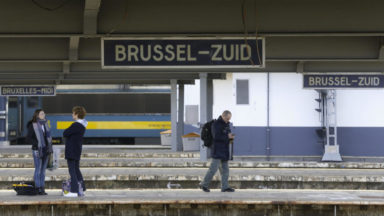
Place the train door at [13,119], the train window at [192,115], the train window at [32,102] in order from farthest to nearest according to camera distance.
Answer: the train window at [32,102], the train door at [13,119], the train window at [192,115]

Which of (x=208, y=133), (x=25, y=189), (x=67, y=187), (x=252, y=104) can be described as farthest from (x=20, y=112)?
(x=208, y=133)

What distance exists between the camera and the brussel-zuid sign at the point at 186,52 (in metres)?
10.7

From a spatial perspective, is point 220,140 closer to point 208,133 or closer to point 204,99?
point 208,133

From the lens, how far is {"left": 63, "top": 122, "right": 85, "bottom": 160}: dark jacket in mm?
12195

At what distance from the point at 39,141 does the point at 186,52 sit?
3505 millimetres

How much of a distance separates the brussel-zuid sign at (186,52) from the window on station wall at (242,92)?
55.3ft

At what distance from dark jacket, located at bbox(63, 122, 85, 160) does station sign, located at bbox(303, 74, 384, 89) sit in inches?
354

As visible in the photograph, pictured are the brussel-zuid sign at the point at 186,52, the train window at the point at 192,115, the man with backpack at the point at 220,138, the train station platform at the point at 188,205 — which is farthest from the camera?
the train window at the point at 192,115

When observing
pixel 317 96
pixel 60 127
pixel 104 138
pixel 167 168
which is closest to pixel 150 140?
pixel 104 138

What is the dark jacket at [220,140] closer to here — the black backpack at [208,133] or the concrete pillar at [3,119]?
the black backpack at [208,133]

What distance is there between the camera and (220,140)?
13.2 m

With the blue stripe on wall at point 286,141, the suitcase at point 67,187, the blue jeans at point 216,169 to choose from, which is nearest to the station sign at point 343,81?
the blue jeans at point 216,169

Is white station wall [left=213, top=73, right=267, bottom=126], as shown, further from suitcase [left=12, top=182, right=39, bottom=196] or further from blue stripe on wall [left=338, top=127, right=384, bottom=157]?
suitcase [left=12, top=182, right=39, bottom=196]

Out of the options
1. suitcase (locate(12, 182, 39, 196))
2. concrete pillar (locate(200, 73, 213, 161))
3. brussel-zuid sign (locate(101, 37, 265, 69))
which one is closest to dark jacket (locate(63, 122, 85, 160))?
suitcase (locate(12, 182, 39, 196))
